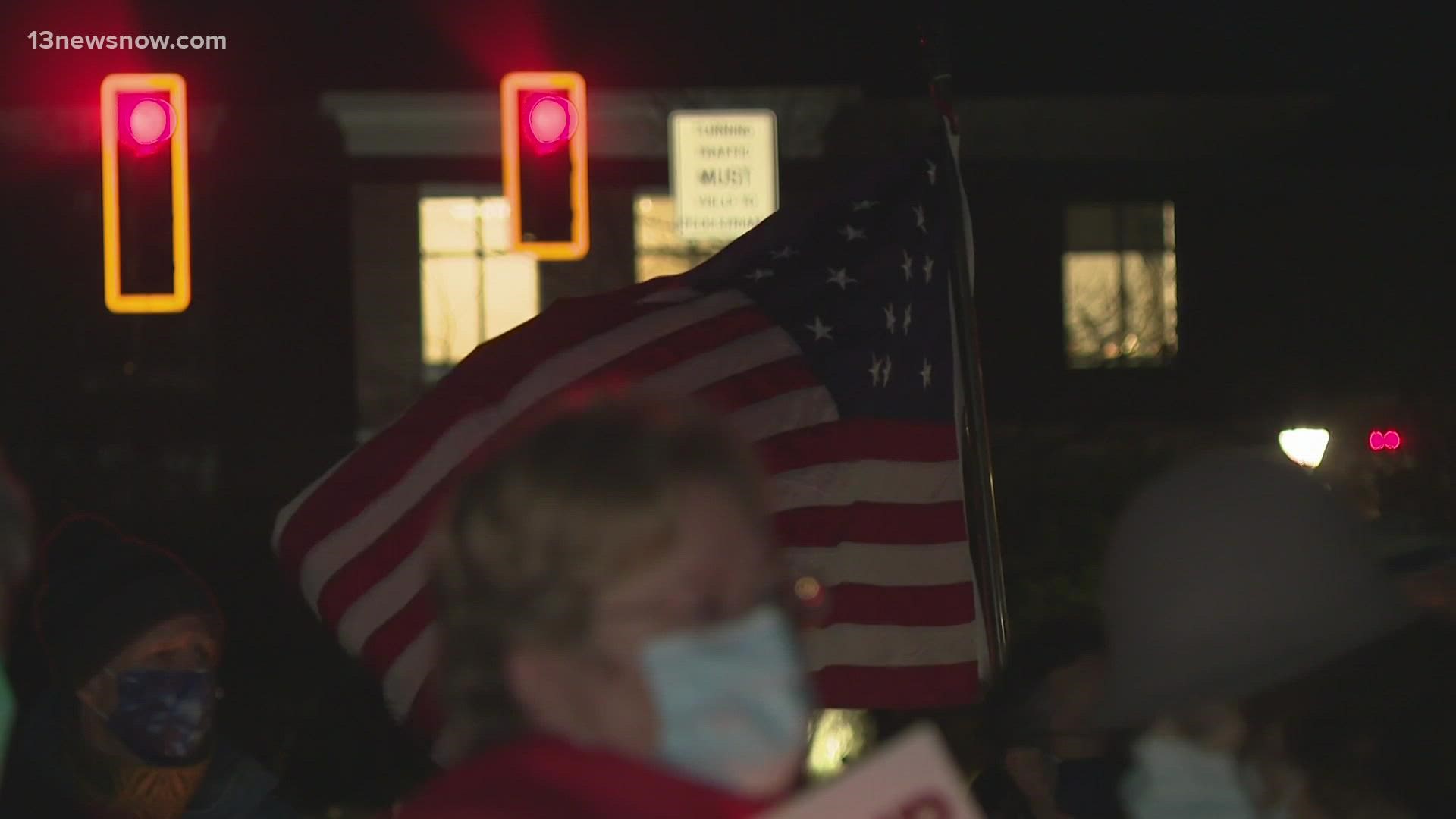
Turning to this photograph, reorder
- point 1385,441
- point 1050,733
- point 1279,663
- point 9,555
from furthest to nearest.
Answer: point 1385,441 < point 1050,733 < point 9,555 < point 1279,663

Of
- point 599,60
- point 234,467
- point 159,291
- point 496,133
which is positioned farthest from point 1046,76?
point 159,291

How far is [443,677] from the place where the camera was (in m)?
1.70

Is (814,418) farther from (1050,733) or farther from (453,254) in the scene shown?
(453,254)

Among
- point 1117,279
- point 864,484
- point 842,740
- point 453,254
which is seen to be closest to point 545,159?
point 842,740

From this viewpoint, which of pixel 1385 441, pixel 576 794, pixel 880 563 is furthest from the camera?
pixel 1385 441

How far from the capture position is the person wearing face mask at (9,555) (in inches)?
96.7

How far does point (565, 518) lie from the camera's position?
1.56 metres

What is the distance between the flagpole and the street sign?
667 cm

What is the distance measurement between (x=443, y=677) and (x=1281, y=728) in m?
0.99

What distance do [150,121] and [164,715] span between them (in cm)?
600

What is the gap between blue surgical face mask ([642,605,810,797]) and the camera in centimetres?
153

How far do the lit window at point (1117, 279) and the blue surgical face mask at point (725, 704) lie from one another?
2282cm

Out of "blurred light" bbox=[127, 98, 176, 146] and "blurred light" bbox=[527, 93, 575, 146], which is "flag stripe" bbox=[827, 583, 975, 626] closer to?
"blurred light" bbox=[527, 93, 575, 146]

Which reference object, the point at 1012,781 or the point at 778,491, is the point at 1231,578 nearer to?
the point at 1012,781
